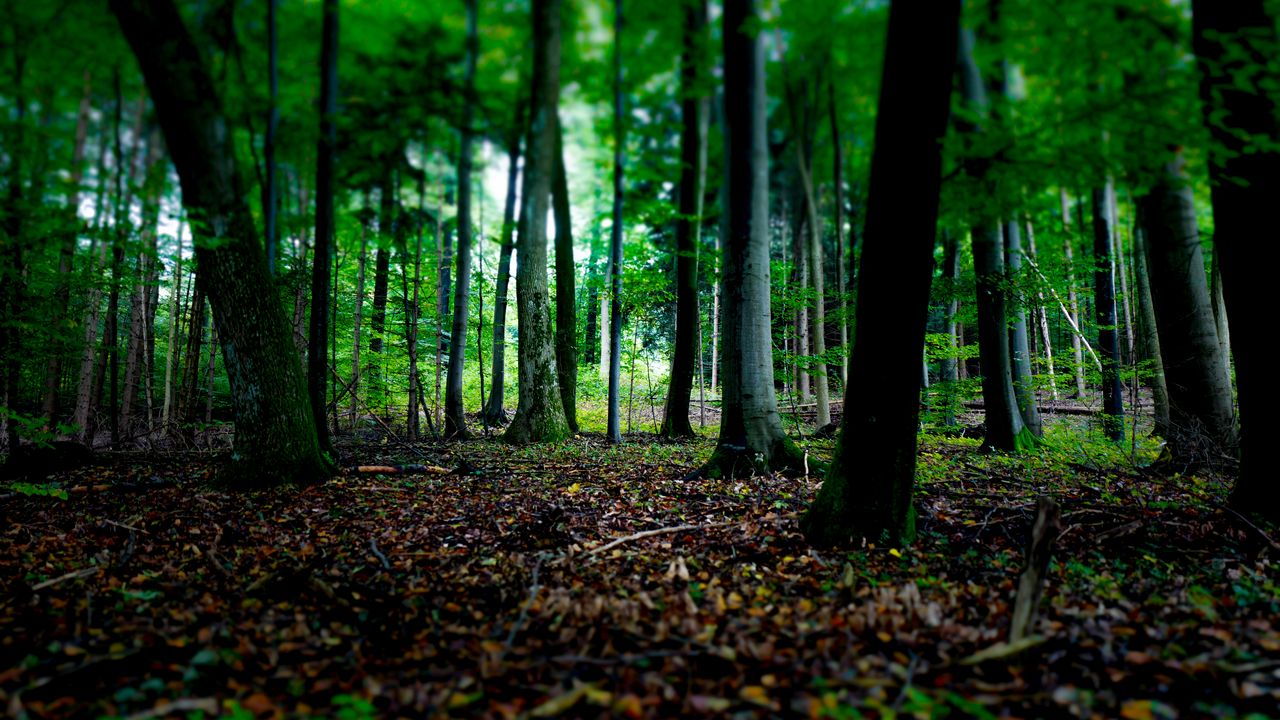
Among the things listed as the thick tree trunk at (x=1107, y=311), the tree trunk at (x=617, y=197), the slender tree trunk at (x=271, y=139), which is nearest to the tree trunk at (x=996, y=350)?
the thick tree trunk at (x=1107, y=311)

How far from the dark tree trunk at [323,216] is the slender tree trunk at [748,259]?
5075 mm

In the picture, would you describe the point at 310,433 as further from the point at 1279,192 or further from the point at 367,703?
the point at 1279,192

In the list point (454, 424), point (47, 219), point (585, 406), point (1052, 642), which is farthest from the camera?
point (585, 406)

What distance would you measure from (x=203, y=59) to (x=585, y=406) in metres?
15.7

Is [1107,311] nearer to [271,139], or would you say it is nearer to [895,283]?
[895,283]

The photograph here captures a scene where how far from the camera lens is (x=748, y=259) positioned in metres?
6.42

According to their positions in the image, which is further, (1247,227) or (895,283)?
(1247,227)

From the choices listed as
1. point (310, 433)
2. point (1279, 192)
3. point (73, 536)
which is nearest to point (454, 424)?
point (310, 433)

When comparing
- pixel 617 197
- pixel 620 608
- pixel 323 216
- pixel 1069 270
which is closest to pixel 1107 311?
pixel 1069 270

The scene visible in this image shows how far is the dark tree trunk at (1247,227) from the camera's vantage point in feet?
11.6

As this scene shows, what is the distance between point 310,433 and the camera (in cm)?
607

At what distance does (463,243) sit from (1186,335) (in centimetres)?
1039

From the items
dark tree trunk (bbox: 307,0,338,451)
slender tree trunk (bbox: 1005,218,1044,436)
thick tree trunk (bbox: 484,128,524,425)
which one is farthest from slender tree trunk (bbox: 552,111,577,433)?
slender tree trunk (bbox: 1005,218,1044,436)

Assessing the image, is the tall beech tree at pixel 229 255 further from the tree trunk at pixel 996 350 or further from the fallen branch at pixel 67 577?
the tree trunk at pixel 996 350
